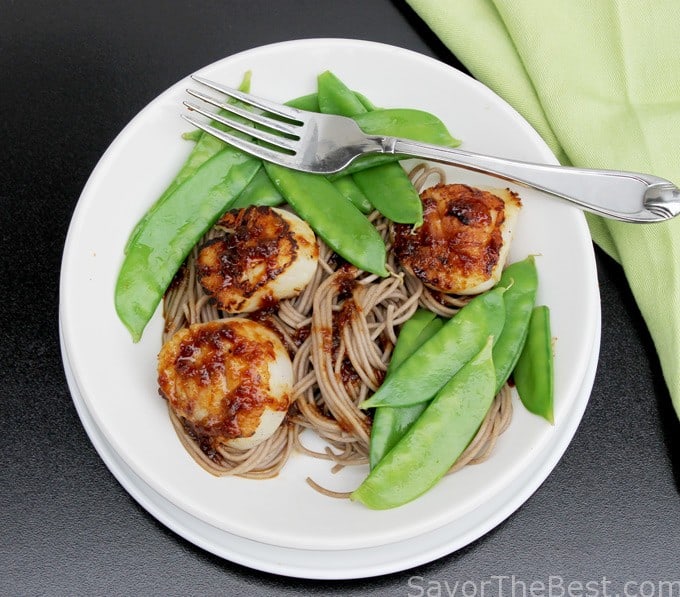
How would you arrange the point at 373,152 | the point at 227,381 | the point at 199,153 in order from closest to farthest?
the point at 227,381 < the point at 373,152 < the point at 199,153

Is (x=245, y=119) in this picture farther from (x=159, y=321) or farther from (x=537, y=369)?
(x=537, y=369)

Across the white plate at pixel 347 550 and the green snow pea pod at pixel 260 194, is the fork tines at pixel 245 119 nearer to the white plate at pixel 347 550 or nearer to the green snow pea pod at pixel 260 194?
the green snow pea pod at pixel 260 194

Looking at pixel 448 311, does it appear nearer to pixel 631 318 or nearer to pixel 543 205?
pixel 543 205

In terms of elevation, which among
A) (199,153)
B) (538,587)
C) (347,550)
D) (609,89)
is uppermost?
(199,153)

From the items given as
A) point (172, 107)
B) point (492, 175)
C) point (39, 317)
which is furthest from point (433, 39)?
point (39, 317)

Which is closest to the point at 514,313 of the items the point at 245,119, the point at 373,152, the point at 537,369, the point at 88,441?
the point at 537,369

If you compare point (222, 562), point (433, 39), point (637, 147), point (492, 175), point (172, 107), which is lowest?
point (222, 562)
